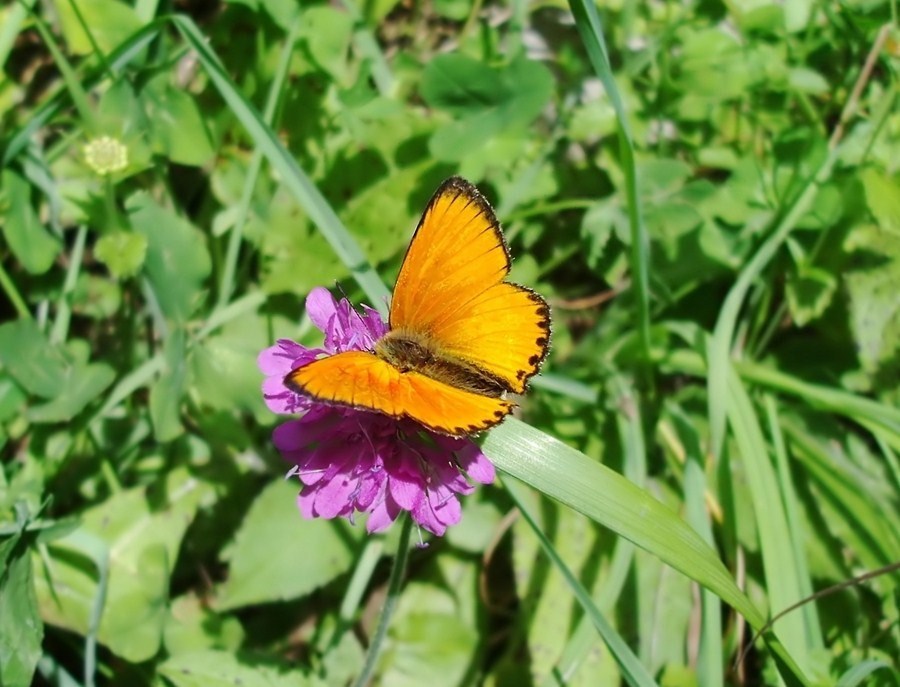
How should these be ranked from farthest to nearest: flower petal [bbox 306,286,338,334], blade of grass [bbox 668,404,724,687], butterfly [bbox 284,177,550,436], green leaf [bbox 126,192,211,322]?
green leaf [bbox 126,192,211,322]
blade of grass [bbox 668,404,724,687]
flower petal [bbox 306,286,338,334]
butterfly [bbox 284,177,550,436]

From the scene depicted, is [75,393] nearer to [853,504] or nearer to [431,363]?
[431,363]

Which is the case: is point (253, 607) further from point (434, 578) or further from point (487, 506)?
point (487, 506)

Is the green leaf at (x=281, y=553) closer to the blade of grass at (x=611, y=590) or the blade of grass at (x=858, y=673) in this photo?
the blade of grass at (x=611, y=590)

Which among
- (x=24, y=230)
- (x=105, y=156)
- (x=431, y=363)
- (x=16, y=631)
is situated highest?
(x=105, y=156)

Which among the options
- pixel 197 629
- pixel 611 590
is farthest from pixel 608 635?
pixel 197 629

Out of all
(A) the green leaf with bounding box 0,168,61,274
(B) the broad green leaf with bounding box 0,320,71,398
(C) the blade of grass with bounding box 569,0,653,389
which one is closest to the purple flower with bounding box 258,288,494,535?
(C) the blade of grass with bounding box 569,0,653,389

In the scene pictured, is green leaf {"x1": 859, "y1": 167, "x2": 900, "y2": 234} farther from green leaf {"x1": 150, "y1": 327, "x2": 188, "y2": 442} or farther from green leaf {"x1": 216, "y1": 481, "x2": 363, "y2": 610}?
green leaf {"x1": 150, "y1": 327, "x2": 188, "y2": 442}

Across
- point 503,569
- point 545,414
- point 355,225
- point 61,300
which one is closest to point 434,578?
point 503,569

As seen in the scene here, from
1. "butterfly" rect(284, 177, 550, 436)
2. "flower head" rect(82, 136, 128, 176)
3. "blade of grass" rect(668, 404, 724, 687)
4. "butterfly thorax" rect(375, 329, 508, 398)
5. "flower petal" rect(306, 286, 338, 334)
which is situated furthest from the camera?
"flower head" rect(82, 136, 128, 176)
